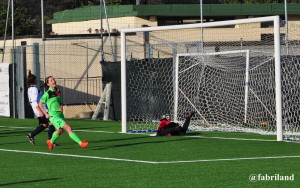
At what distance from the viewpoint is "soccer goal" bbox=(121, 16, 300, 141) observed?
25828 mm

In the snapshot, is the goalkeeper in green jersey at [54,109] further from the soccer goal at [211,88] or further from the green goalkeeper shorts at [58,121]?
the soccer goal at [211,88]

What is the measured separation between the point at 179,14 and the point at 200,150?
29375 mm

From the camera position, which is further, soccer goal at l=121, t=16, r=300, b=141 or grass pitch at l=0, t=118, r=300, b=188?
soccer goal at l=121, t=16, r=300, b=141

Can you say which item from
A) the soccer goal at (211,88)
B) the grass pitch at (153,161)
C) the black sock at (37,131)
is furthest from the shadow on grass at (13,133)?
the black sock at (37,131)

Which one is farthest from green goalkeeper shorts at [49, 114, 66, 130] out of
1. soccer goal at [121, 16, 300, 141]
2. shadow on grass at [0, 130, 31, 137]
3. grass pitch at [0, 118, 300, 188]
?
shadow on grass at [0, 130, 31, 137]

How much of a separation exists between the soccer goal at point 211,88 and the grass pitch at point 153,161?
1923mm

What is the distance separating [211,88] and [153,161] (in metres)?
11.8

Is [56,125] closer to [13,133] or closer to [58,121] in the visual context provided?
[58,121]

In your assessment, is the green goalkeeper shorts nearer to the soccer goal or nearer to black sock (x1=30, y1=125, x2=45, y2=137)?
black sock (x1=30, y1=125, x2=45, y2=137)

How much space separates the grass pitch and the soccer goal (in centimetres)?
192

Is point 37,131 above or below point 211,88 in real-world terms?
below

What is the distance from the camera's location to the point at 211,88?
2861 centimetres

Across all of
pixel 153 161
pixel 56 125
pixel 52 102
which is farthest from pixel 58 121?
pixel 153 161

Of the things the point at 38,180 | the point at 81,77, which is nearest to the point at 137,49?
the point at 81,77
